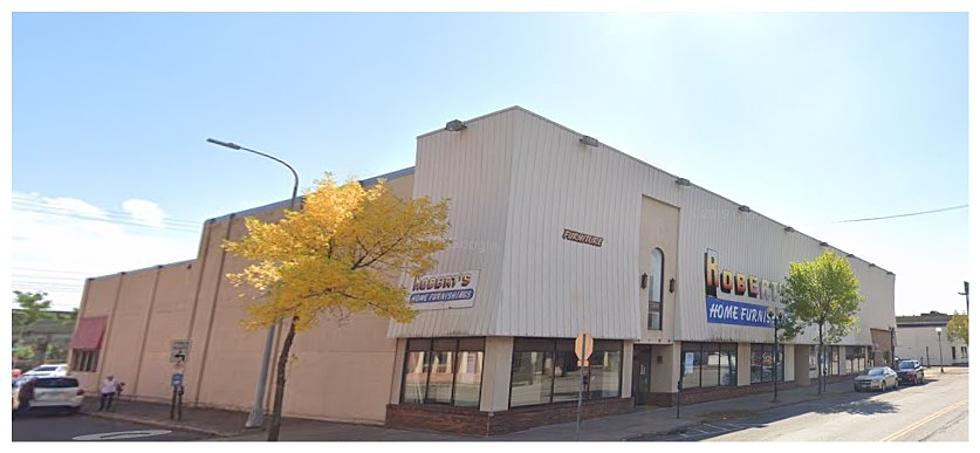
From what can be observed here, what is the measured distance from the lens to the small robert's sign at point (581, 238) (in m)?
18.7

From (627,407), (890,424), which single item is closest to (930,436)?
(890,424)

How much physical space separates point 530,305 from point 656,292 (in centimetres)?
789

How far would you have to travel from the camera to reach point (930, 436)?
13.8m

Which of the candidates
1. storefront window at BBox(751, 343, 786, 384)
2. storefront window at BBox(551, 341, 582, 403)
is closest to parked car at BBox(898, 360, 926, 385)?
storefront window at BBox(751, 343, 786, 384)

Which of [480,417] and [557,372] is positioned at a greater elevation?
[557,372]

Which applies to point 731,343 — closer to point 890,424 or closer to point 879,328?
point 890,424

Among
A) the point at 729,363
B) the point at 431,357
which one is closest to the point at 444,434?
the point at 431,357

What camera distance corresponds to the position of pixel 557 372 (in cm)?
1831

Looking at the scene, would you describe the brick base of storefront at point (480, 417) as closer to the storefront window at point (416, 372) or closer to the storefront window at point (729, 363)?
the storefront window at point (416, 372)

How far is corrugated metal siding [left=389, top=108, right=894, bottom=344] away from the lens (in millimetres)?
17062

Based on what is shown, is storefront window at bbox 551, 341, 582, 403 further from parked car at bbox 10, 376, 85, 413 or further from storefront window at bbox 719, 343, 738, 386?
parked car at bbox 10, 376, 85, 413

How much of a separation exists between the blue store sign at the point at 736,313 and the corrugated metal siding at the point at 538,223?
2.69m

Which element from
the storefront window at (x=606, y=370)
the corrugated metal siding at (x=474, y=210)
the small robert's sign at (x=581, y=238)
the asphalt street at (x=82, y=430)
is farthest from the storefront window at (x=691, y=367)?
the asphalt street at (x=82, y=430)

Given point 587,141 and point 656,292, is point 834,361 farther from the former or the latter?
point 587,141
